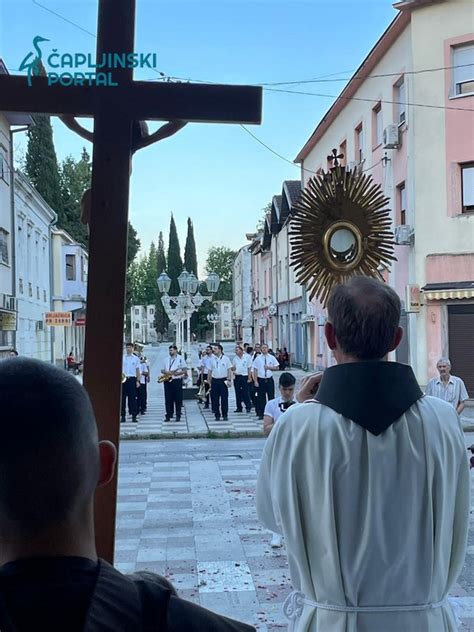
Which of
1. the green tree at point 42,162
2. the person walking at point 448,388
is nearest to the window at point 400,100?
the person walking at point 448,388

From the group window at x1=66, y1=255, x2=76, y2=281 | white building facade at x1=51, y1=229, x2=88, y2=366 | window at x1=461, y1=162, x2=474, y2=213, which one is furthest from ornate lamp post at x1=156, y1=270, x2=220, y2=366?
window at x1=66, y1=255, x2=76, y2=281

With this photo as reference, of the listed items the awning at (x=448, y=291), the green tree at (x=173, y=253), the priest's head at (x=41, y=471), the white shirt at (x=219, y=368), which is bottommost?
the white shirt at (x=219, y=368)

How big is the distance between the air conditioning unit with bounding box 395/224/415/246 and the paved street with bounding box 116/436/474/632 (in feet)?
31.8

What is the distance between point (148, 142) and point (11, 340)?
23.2 metres

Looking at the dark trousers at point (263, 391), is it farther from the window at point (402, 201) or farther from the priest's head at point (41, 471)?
the priest's head at point (41, 471)

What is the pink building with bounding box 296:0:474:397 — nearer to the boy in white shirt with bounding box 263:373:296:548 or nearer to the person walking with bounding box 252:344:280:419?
the person walking with bounding box 252:344:280:419

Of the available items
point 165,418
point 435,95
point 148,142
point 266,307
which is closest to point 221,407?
point 165,418

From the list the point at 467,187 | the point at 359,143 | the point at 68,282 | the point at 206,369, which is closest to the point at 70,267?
the point at 68,282

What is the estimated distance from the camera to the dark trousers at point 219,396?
1667 centimetres

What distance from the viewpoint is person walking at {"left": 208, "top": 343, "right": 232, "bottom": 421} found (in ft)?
54.7

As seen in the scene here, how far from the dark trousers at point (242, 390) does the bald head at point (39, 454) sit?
1677 centimetres

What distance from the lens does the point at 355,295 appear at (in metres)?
2.11

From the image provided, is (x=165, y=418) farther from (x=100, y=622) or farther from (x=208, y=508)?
(x=100, y=622)

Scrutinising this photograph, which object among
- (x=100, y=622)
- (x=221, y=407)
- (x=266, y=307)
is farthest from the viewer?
(x=266, y=307)
